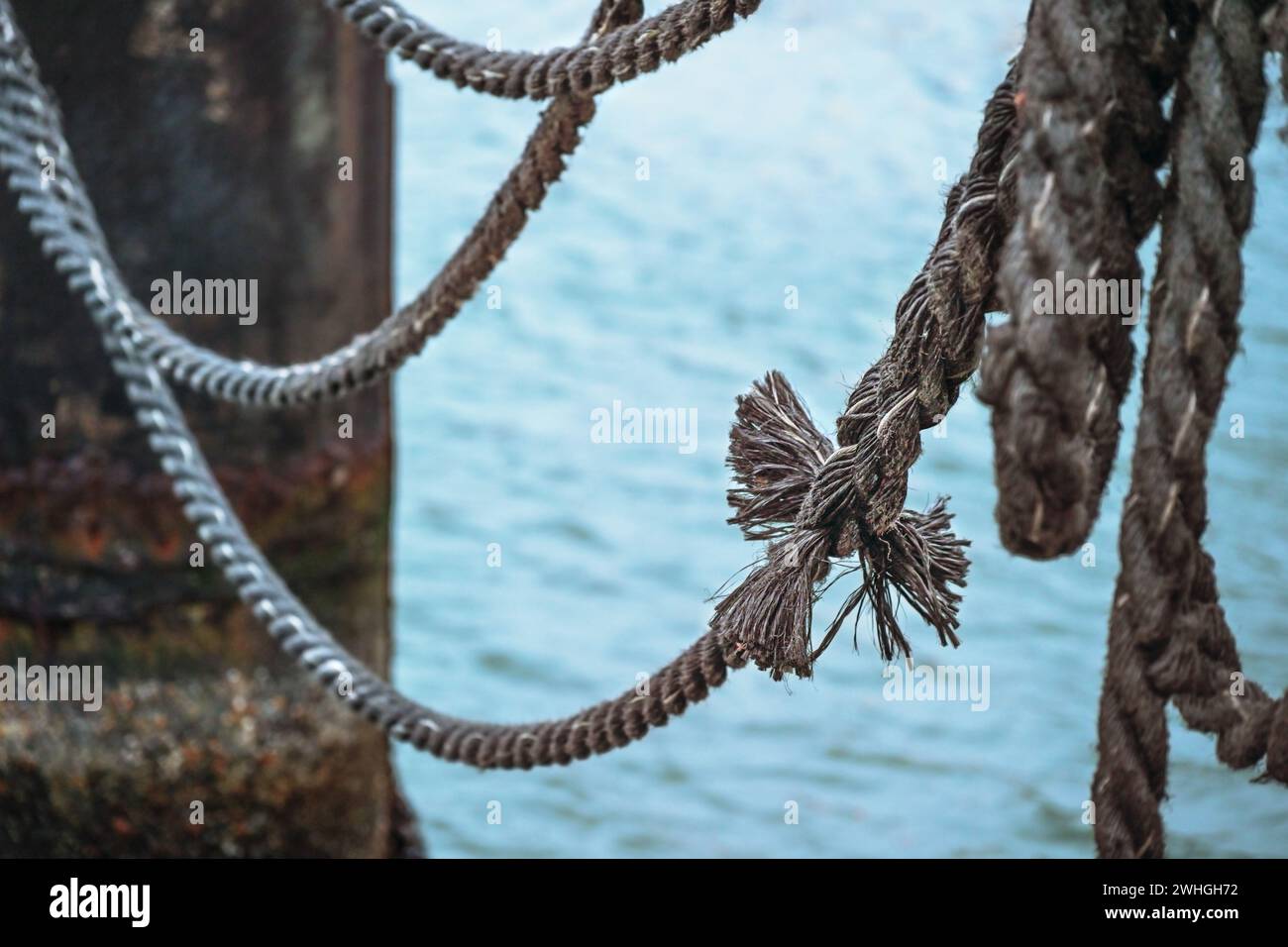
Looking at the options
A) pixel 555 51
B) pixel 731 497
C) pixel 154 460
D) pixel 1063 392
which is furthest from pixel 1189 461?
pixel 154 460

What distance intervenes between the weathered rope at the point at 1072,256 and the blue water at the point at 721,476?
169 cm

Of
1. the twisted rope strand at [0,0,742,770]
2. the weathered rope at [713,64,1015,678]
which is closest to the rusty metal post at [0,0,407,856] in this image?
the twisted rope strand at [0,0,742,770]

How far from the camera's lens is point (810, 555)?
1.14 m

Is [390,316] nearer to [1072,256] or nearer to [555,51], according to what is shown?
[555,51]

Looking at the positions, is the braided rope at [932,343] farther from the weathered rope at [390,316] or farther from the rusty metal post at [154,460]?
the rusty metal post at [154,460]

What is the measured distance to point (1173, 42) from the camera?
93 cm

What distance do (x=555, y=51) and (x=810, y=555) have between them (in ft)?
1.76

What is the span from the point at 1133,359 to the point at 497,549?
3.58m

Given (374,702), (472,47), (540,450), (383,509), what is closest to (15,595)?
(383,509)

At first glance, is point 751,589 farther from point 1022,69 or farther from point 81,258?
point 81,258

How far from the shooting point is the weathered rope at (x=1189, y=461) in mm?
910

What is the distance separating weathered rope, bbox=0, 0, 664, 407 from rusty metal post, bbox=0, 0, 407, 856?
0.28 m

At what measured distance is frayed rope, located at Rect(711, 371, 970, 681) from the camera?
44.5 inches

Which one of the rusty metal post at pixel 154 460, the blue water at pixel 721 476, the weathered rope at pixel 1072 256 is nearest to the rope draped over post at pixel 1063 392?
the weathered rope at pixel 1072 256
